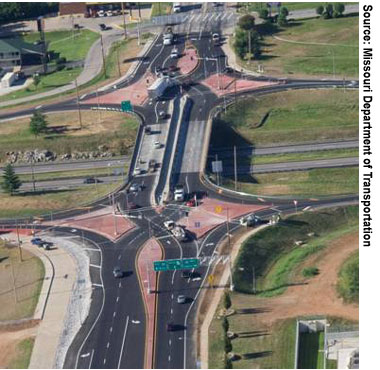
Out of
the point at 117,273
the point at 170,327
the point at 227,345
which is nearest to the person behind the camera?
the point at 227,345

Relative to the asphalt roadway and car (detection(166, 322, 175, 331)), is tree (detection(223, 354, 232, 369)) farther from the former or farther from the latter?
car (detection(166, 322, 175, 331))

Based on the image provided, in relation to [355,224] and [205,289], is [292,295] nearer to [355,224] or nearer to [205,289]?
[205,289]

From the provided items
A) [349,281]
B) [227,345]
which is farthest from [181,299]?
[349,281]

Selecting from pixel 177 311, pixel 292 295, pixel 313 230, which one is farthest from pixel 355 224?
pixel 177 311

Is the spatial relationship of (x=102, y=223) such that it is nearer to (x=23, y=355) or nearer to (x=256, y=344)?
(x=23, y=355)


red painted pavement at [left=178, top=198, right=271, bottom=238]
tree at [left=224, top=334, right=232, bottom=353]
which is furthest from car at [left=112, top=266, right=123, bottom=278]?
tree at [left=224, top=334, right=232, bottom=353]

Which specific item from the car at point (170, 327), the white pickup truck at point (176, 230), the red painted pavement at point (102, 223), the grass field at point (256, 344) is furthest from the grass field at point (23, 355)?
the white pickup truck at point (176, 230)
